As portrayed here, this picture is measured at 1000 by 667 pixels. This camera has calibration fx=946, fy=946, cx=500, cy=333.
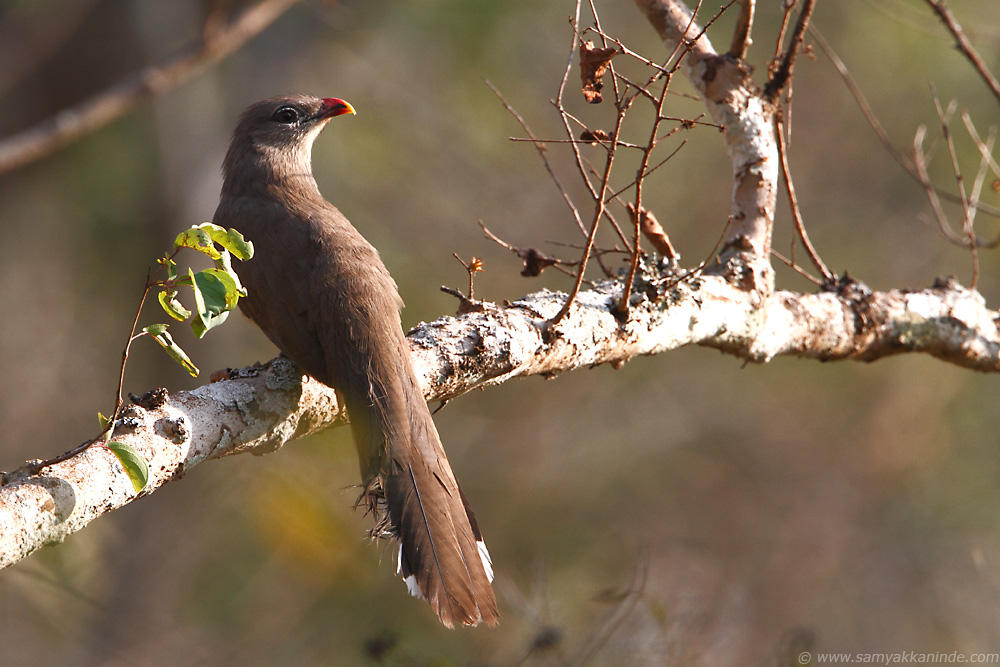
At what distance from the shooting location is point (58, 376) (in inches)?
496

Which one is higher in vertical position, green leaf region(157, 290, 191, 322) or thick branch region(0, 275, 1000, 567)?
green leaf region(157, 290, 191, 322)

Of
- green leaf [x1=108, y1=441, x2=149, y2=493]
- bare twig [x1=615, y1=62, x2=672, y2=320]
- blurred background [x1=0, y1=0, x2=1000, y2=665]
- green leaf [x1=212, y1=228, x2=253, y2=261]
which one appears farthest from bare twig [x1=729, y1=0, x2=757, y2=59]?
blurred background [x1=0, y1=0, x2=1000, y2=665]

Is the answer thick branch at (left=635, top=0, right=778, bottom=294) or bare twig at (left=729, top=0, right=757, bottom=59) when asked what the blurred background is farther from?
bare twig at (left=729, top=0, right=757, bottom=59)

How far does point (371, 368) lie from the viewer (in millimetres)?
3619

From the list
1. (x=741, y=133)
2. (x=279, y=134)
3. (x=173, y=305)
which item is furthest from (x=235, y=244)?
(x=279, y=134)

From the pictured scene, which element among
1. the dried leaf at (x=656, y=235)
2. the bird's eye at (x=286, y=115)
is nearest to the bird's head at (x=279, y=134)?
the bird's eye at (x=286, y=115)

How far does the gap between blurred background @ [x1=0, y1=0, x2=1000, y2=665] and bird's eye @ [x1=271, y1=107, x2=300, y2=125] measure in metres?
5.59

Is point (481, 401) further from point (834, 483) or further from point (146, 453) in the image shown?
point (146, 453)

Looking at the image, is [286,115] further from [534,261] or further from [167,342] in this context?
[167,342]

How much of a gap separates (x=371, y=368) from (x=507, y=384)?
29.0ft

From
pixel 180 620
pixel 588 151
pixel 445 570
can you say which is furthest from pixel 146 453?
pixel 588 151

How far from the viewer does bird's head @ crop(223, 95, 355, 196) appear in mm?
5438

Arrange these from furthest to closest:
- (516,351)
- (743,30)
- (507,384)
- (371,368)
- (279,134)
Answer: (507,384), (279,134), (743,30), (371,368), (516,351)

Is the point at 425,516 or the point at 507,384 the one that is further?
the point at 507,384
